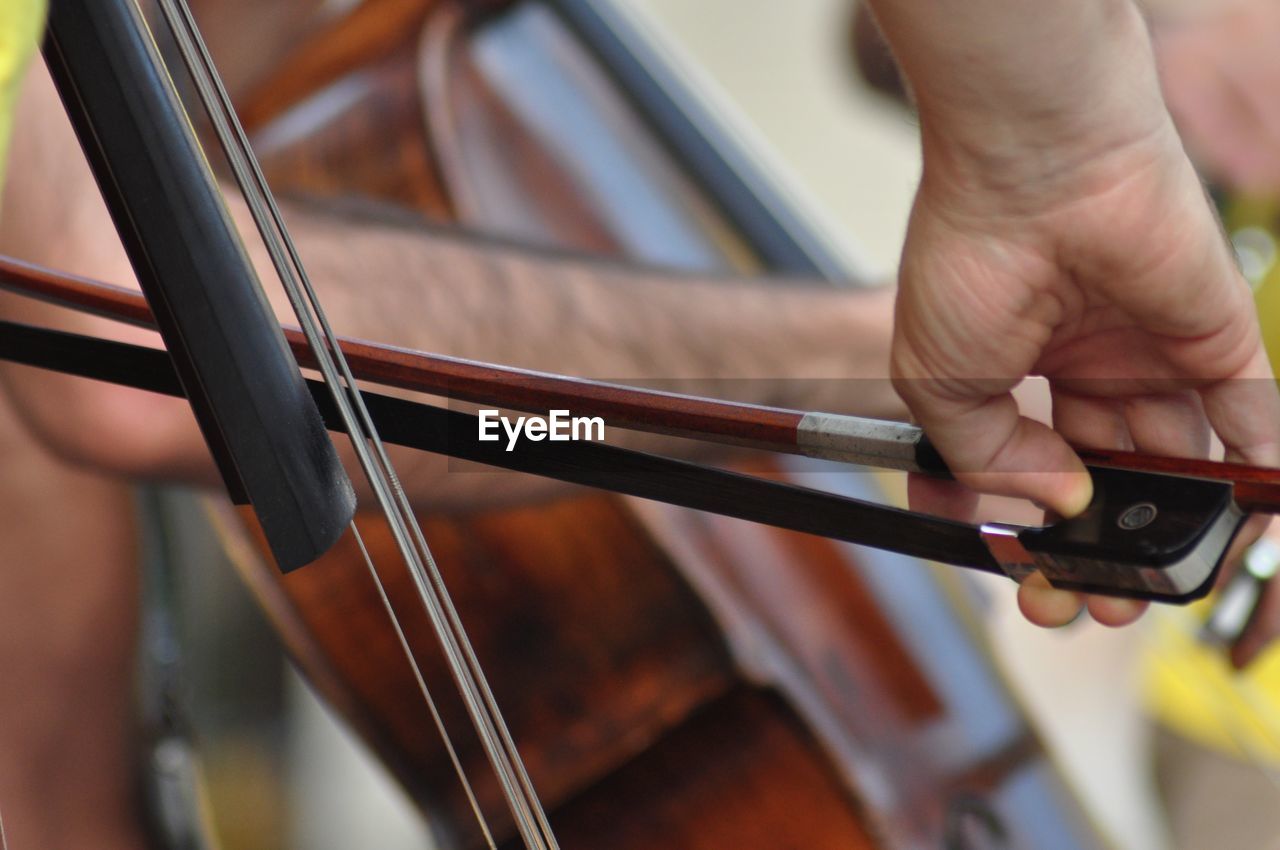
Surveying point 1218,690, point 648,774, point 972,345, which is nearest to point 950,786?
point 648,774

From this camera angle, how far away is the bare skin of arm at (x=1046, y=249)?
204mm

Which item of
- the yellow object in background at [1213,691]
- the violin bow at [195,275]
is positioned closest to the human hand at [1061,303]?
the violin bow at [195,275]

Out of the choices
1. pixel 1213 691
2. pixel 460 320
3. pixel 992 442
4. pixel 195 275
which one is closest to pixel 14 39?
pixel 195 275

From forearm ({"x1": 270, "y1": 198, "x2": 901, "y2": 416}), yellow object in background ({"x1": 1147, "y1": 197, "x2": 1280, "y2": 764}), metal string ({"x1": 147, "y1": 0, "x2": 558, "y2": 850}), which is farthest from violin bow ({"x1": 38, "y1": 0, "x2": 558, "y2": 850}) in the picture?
yellow object in background ({"x1": 1147, "y1": 197, "x2": 1280, "y2": 764})

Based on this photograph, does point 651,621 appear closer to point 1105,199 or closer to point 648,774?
point 648,774

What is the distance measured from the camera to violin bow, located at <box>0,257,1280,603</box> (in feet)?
0.64

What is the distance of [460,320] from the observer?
400 mm

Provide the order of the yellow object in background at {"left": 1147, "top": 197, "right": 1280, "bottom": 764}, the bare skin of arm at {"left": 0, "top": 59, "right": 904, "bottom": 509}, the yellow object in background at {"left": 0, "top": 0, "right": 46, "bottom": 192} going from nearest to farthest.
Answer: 1. the yellow object in background at {"left": 0, "top": 0, "right": 46, "bottom": 192}
2. the bare skin of arm at {"left": 0, "top": 59, "right": 904, "bottom": 509}
3. the yellow object in background at {"left": 1147, "top": 197, "right": 1280, "bottom": 764}

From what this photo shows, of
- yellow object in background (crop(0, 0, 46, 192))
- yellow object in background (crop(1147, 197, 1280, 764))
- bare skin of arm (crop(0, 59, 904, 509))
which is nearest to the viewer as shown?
yellow object in background (crop(0, 0, 46, 192))

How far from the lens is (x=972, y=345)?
0.74ft

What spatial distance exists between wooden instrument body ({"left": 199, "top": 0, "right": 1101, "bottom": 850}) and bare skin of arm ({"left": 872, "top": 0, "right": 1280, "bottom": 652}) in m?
0.17

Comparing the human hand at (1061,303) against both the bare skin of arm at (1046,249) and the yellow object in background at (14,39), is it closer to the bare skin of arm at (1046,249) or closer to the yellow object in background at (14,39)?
the bare skin of arm at (1046,249)

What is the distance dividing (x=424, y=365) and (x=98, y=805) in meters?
0.22

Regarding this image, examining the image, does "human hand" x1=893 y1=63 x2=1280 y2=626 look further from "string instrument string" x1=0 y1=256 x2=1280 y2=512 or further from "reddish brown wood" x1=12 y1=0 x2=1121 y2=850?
"reddish brown wood" x1=12 y1=0 x2=1121 y2=850
